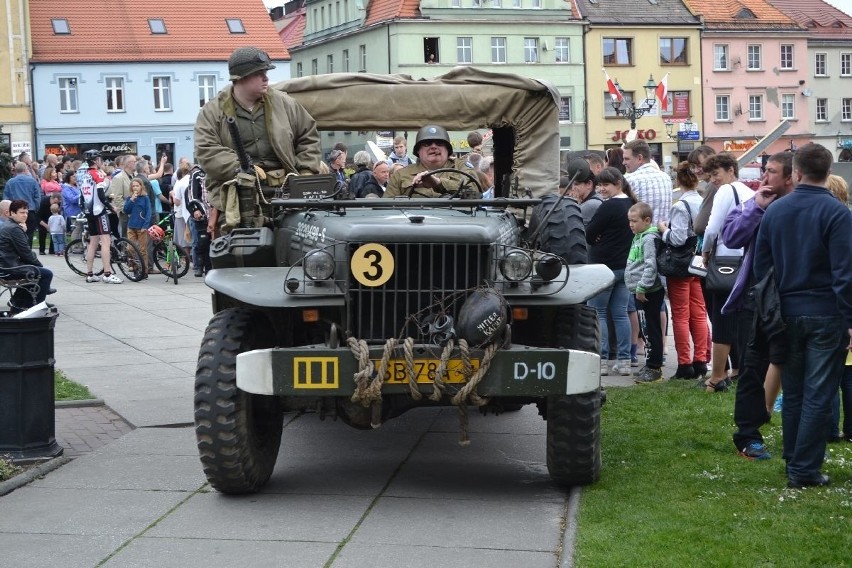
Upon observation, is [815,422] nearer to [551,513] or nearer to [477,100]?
[551,513]

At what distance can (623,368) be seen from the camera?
11766 mm

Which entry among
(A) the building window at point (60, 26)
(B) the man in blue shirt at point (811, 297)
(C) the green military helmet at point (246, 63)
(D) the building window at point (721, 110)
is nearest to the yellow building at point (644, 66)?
(D) the building window at point (721, 110)

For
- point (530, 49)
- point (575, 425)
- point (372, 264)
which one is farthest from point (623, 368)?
point (530, 49)

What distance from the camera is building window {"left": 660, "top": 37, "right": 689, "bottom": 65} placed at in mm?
78500

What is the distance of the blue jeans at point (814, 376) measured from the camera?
7.25m

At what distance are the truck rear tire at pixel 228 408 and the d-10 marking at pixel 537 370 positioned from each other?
55.7 inches

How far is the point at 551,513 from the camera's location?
699 cm

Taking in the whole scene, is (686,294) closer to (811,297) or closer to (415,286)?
(811,297)

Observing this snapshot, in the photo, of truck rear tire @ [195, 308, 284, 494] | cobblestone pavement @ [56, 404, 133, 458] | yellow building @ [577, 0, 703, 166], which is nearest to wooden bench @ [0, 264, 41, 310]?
cobblestone pavement @ [56, 404, 133, 458]

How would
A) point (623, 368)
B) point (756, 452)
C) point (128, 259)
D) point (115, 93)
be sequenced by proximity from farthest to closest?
1. point (115, 93)
2. point (128, 259)
3. point (623, 368)
4. point (756, 452)

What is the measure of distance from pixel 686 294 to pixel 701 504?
4.45 meters

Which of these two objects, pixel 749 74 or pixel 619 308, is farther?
pixel 749 74

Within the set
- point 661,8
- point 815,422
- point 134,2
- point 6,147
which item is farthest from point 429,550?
point 661,8

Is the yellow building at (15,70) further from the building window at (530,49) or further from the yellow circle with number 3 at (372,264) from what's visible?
the yellow circle with number 3 at (372,264)
